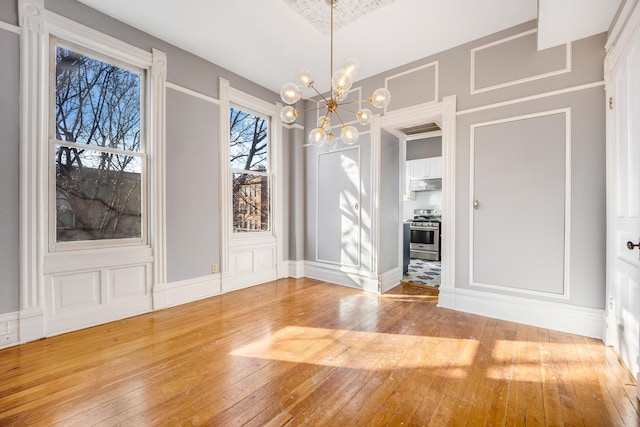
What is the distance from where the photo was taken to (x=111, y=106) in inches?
117

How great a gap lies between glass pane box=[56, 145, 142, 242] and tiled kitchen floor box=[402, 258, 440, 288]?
12.7 ft

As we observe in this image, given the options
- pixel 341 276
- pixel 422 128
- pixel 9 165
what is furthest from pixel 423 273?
pixel 9 165

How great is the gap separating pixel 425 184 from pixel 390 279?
3523mm

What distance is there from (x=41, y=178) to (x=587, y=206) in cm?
486

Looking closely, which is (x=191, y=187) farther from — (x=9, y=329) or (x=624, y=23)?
(x=624, y=23)

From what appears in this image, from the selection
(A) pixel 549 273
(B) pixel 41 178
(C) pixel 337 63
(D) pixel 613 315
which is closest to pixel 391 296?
(A) pixel 549 273

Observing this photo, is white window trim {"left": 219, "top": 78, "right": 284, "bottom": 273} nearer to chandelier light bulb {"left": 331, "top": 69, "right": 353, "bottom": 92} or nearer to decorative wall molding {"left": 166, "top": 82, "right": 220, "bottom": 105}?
decorative wall molding {"left": 166, "top": 82, "right": 220, "bottom": 105}

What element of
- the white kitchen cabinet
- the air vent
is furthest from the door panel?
the white kitchen cabinet

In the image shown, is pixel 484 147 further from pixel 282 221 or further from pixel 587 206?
pixel 282 221

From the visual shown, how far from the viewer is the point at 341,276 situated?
4.37 m

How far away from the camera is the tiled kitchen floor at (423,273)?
446cm

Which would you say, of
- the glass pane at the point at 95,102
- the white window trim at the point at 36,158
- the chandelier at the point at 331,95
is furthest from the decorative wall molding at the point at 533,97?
the white window trim at the point at 36,158

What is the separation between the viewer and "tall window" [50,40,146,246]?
8.75ft

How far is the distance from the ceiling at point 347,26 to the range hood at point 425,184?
12.2 ft
